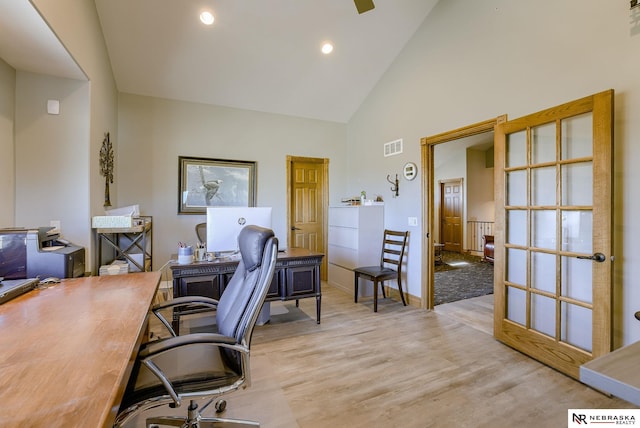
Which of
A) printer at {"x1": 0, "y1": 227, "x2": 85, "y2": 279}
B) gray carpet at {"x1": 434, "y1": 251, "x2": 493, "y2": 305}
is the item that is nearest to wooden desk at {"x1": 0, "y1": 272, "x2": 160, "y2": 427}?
printer at {"x1": 0, "y1": 227, "x2": 85, "y2": 279}

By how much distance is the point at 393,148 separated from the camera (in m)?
4.38

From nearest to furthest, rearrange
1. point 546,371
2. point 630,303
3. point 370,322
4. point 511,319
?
point 630,303, point 546,371, point 511,319, point 370,322

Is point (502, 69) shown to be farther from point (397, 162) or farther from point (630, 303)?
point (630, 303)

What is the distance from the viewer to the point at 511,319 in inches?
109

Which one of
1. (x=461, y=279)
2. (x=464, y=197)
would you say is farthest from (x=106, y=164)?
(x=464, y=197)

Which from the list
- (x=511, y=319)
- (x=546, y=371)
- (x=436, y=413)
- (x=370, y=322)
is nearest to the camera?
(x=436, y=413)

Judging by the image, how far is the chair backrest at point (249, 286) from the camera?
4.77 ft

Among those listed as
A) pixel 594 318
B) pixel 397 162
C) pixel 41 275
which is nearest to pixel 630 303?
pixel 594 318

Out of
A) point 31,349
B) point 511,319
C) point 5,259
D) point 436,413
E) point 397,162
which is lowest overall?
point 436,413

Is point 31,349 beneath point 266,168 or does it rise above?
beneath

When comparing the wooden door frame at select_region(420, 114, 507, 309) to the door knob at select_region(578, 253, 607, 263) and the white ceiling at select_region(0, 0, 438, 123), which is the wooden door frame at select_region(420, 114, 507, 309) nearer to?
the white ceiling at select_region(0, 0, 438, 123)

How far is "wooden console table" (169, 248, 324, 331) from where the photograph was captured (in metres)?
2.69

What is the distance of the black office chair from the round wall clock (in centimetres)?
281

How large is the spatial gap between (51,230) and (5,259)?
33 cm
